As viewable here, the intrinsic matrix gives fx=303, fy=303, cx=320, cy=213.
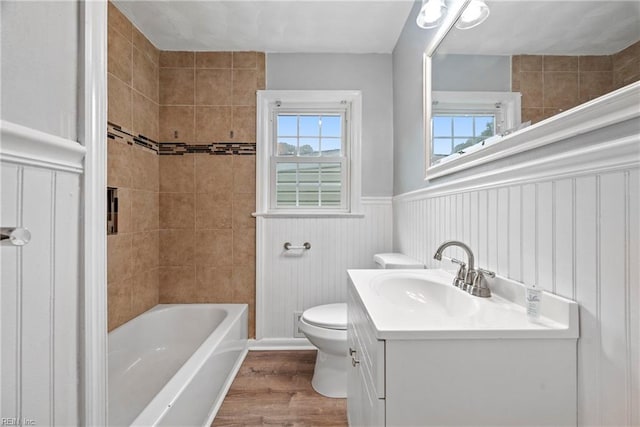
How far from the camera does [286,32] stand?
7.14 ft

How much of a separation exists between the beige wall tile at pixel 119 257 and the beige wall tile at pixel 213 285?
52cm

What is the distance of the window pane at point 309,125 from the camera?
2.53 meters

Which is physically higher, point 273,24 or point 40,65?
point 273,24

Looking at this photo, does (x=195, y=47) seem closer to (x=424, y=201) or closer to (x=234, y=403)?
(x=424, y=201)

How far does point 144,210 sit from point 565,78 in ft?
7.93

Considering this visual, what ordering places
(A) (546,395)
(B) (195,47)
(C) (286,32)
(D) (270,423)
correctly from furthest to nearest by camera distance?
(B) (195,47) < (C) (286,32) < (D) (270,423) < (A) (546,395)

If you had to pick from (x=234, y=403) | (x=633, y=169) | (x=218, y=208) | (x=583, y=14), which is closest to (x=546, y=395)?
(x=633, y=169)

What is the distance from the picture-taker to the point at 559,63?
2.48 feet

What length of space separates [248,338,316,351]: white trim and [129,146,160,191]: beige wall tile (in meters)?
1.43

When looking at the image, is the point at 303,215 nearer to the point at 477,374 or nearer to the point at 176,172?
the point at 176,172

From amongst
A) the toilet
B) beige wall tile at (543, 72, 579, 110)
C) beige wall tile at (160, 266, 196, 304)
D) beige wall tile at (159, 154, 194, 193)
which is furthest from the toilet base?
beige wall tile at (159, 154, 194, 193)

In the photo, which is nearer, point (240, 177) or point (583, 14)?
point (583, 14)

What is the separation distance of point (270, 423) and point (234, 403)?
27 cm

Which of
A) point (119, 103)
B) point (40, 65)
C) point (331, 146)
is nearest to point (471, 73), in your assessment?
point (40, 65)
